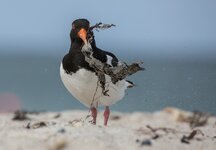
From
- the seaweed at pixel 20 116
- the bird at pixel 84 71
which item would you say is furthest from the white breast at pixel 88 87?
the seaweed at pixel 20 116

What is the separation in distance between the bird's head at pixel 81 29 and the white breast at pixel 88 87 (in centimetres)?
49

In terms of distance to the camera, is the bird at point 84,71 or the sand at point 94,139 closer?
the sand at point 94,139

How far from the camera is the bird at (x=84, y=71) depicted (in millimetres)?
9391

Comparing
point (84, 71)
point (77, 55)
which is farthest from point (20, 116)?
point (84, 71)

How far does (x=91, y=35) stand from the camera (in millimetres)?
9875

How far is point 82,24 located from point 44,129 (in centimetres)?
220

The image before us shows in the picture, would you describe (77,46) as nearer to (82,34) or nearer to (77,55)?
(82,34)

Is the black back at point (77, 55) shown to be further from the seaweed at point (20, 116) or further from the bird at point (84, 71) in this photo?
the seaweed at point (20, 116)

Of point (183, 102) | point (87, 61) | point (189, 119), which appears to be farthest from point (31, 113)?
point (87, 61)

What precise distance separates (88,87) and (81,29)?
0.86m

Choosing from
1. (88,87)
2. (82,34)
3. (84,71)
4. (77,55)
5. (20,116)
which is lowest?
(20,116)

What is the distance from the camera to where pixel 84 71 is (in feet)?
30.6

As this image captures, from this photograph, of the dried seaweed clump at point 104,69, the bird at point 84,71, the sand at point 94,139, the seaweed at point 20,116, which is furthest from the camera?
the seaweed at point 20,116

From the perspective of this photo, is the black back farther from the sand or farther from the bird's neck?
the sand
